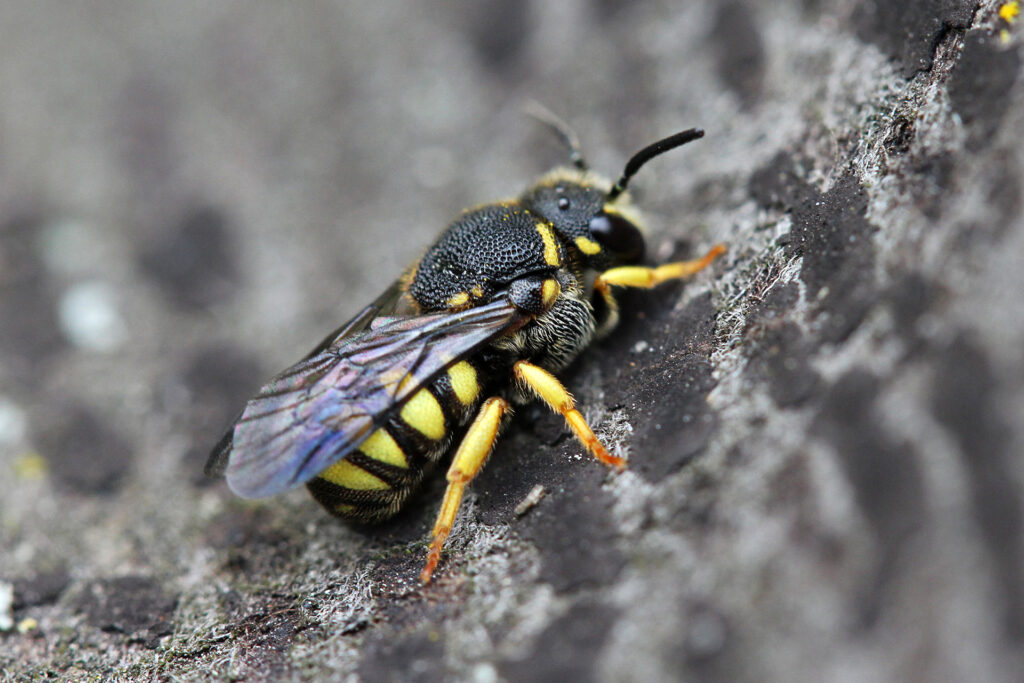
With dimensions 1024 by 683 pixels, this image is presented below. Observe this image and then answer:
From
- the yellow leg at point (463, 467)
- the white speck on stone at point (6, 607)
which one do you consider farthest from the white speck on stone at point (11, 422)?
the yellow leg at point (463, 467)

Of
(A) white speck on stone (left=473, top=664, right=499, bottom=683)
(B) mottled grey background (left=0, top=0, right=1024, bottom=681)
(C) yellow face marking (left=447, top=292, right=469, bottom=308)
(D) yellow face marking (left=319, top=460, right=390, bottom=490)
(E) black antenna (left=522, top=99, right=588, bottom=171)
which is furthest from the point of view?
(E) black antenna (left=522, top=99, right=588, bottom=171)

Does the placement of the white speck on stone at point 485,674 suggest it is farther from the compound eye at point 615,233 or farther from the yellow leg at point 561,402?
the compound eye at point 615,233

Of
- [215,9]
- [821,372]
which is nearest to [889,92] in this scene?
[821,372]

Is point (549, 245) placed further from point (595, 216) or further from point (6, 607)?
point (6, 607)

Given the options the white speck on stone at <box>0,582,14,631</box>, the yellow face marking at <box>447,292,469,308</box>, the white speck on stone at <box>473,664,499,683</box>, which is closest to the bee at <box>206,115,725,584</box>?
the yellow face marking at <box>447,292,469,308</box>

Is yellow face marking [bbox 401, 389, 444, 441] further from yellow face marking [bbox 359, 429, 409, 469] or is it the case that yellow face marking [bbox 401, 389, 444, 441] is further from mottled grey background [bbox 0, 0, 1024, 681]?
mottled grey background [bbox 0, 0, 1024, 681]

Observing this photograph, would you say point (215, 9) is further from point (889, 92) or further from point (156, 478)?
point (889, 92)
